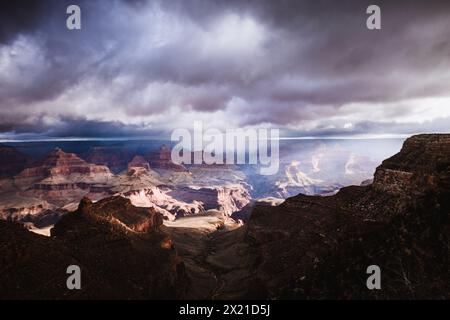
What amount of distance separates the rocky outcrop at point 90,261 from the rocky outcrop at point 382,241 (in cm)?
1560

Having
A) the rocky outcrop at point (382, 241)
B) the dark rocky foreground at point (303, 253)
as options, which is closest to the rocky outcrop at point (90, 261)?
the dark rocky foreground at point (303, 253)

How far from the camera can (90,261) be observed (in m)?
50.1

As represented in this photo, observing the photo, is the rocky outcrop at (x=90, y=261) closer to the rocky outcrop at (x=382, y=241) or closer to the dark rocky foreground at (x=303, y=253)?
the dark rocky foreground at (x=303, y=253)

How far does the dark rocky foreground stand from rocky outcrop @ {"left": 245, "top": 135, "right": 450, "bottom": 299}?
14 cm

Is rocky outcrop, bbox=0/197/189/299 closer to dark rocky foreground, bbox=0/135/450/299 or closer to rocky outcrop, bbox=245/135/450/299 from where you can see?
dark rocky foreground, bbox=0/135/450/299

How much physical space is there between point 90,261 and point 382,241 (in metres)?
40.2

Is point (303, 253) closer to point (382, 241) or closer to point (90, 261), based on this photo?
point (382, 241)

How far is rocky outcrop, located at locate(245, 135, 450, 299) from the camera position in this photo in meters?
42.9

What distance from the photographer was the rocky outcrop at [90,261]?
41625 mm

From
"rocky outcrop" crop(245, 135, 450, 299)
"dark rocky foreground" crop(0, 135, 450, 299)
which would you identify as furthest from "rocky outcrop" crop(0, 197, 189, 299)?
"rocky outcrop" crop(245, 135, 450, 299)

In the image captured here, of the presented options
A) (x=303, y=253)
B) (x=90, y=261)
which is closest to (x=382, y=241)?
(x=303, y=253)
